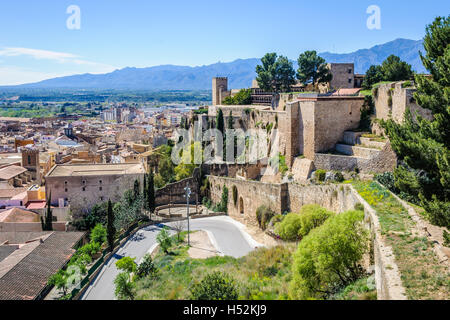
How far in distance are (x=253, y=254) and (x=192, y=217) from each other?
12460mm

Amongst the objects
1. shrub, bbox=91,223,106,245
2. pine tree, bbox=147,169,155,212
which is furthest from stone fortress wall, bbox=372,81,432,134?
shrub, bbox=91,223,106,245

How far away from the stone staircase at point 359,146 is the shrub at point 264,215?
5.98 metres

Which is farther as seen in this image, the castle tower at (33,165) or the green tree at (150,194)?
the castle tower at (33,165)

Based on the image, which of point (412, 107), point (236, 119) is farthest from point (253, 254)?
point (236, 119)

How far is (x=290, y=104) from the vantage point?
28375 mm

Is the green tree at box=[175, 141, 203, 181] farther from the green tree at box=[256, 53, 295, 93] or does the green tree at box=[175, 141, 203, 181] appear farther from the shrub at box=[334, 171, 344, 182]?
the shrub at box=[334, 171, 344, 182]

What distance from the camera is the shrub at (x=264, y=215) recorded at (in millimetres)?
25511

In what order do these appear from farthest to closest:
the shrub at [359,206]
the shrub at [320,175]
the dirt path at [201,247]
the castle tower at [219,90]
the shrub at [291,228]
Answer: the castle tower at [219,90], the shrub at [320,175], the dirt path at [201,247], the shrub at [291,228], the shrub at [359,206]

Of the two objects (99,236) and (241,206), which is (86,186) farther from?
(241,206)

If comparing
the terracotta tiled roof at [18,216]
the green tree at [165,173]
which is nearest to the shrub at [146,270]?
the terracotta tiled roof at [18,216]

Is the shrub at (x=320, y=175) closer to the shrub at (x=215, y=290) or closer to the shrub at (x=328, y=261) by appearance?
the shrub at (x=328, y=261)

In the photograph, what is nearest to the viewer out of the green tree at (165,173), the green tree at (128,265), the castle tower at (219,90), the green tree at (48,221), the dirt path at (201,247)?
the green tree at (128,265)

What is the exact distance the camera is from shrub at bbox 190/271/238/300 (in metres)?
12.4

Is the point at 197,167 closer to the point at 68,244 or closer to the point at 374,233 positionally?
the point at 68,244
